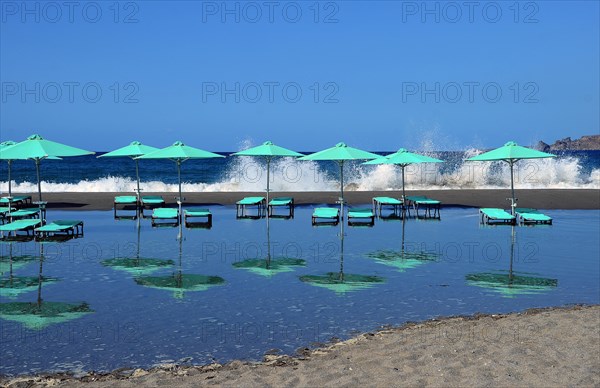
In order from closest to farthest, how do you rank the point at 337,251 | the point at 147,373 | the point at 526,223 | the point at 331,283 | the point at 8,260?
the point at 147,373 < the point at 331,283 < the point at 8,260 < the point at 337,251 < the point at 526,223

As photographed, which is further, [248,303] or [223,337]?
[248,303]

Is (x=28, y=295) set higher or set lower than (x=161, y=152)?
lower

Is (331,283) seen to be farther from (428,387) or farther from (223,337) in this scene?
(428,387)

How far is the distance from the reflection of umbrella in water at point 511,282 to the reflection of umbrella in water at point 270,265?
10.7 feet

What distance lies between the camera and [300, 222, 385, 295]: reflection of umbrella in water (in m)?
9.84

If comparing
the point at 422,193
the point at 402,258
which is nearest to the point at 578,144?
the point at 422,193

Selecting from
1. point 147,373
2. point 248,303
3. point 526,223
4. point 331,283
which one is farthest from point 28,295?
point 526,223

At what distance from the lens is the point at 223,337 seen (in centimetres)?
730

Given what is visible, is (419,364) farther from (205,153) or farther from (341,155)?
(205,153)

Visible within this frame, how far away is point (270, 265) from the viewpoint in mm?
11820

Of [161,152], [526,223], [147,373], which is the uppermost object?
[161,152]

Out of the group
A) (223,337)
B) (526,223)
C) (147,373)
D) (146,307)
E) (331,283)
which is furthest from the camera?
(526,223)

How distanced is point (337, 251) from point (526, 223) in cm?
671

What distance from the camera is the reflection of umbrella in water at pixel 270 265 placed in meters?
11.3
